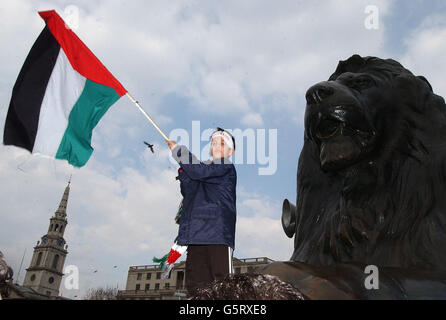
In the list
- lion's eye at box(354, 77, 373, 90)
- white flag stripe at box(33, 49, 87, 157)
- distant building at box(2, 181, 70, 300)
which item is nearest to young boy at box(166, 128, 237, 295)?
white flag stripe at box(33, 49, 87, 157)

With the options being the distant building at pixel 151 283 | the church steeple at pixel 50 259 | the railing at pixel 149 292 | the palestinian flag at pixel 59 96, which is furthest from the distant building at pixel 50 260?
the palestinian flag at pixel 59 96

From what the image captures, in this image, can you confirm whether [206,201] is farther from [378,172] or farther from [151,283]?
[151,283]

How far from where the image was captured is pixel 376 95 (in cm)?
187

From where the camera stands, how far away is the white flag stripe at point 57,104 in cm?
512

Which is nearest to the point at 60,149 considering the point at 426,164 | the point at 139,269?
the point at 426,164

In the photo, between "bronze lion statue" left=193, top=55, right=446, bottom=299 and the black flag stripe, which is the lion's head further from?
the black flag stripe

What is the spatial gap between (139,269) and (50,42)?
65425 millimetres

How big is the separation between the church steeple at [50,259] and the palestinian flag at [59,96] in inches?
3388

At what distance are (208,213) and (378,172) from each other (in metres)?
3.14

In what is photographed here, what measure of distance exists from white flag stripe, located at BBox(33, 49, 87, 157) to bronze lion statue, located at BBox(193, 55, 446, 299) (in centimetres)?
415

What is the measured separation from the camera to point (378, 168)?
5.89 feet

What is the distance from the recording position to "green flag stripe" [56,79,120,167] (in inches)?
206

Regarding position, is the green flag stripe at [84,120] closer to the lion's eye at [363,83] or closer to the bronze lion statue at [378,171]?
the bronze lion statue at [378,171]
